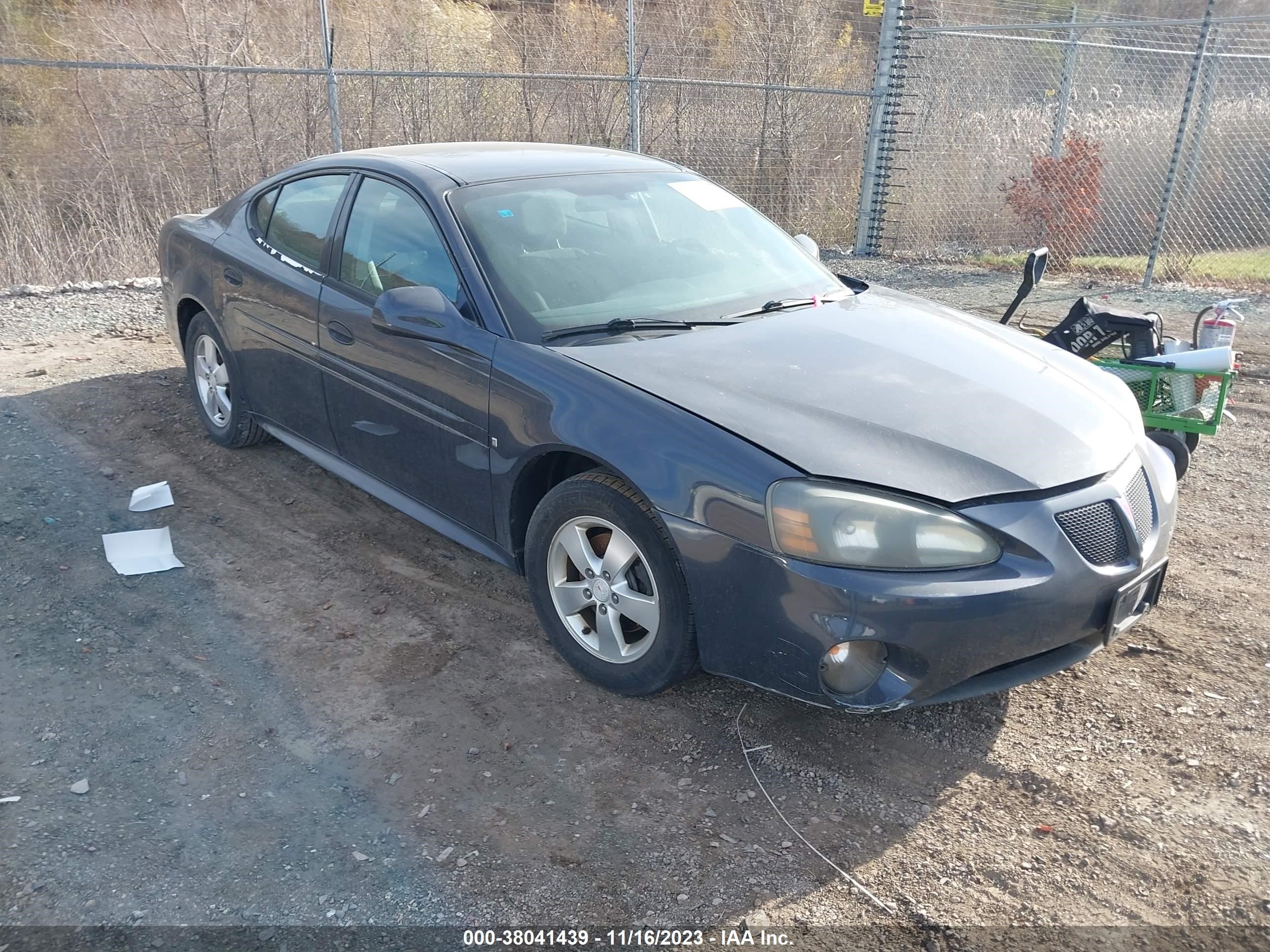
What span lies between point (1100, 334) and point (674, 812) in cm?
348

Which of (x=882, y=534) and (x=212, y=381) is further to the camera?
(x=212, y=381)

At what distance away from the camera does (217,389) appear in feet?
17.7

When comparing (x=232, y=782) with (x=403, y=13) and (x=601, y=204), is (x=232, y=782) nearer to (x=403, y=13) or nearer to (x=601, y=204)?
(x=601, y=204)

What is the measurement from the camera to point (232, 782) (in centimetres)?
294

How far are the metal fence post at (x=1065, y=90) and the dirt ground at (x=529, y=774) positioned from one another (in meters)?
8.60

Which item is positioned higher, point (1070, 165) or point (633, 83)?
point (633, 83)

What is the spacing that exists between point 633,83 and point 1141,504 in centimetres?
824

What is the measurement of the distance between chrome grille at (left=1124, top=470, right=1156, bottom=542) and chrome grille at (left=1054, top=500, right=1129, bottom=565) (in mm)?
69

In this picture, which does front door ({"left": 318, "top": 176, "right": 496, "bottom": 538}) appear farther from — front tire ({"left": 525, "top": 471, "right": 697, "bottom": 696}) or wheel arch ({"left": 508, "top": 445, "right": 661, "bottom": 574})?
front tire ({"left": 525, "top": 471, "right": 697, "bottom": 696})

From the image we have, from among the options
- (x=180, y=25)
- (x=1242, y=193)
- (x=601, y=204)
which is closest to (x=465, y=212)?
(x=601, y=204)

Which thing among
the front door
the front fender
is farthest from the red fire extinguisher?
the front door

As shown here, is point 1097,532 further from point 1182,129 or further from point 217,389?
point 1182,129

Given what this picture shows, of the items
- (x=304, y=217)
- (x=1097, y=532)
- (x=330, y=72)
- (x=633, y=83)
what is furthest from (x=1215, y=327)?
(x=330, y=72)

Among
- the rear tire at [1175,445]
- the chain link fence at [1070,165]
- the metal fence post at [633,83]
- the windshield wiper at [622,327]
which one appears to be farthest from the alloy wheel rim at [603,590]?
the chain link fence at [1070,165]
